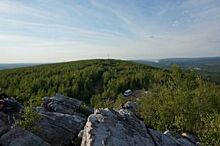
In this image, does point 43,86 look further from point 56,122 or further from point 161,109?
point 56,122

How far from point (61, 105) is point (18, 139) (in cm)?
2287

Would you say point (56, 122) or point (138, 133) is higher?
point (138, 133)

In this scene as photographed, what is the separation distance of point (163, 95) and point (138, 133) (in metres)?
43.4

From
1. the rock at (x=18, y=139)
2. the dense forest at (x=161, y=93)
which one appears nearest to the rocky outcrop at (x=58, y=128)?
the rock at (x=18, y=139)

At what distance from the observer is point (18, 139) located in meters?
21.4

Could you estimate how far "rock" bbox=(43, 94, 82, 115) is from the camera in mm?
42809

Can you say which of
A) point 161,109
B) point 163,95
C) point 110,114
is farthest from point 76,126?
point 163,95

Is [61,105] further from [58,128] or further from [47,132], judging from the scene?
[47,132]

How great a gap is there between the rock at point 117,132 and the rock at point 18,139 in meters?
5.03

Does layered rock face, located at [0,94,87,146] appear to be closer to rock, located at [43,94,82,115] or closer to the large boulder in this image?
the large boulder

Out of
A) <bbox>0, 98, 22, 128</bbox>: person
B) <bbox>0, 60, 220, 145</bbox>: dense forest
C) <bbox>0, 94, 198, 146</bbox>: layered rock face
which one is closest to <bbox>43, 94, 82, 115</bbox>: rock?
<bbox>0, 60, 220, 145</bbox>: dense forest

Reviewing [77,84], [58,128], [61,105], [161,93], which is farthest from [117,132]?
[77,84]

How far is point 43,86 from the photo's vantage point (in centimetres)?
13325

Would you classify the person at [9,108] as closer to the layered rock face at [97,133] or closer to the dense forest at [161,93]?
the layered rock face at [97,133]
